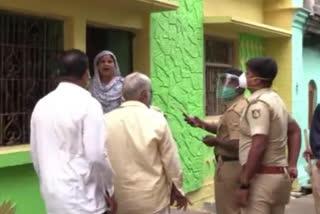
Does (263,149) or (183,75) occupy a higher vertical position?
(183,75)

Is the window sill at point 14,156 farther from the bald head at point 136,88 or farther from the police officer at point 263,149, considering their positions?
the police officer at point 263,149

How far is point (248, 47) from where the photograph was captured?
12102mm

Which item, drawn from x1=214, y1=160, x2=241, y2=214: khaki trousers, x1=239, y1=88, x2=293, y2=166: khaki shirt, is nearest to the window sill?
x1=214, y1=160, x2=241, y2=214: khaki trousers

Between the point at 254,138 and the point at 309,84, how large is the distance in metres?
10.1

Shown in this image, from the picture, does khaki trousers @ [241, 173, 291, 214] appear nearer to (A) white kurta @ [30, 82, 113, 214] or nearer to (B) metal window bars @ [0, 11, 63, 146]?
(A) white kurta @ [30, 82, 113, 214]

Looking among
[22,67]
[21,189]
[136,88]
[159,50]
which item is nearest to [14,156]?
[21,189]

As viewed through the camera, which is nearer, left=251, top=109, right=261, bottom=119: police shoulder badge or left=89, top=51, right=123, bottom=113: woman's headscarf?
left=251, top=109, right=261, bottom=119: police shoulder badge

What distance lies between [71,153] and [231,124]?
Result: 218 centimetres

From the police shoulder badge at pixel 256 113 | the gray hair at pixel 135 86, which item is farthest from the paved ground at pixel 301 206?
the gray hair at pixel 135 86

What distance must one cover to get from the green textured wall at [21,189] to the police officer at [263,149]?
232cm

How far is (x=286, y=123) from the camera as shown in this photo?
209 inches

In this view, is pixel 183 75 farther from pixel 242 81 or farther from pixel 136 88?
pixel 136 88

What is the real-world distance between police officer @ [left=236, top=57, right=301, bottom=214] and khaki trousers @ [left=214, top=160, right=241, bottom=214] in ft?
2.21

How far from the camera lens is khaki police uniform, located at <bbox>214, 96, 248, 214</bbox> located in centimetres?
585
